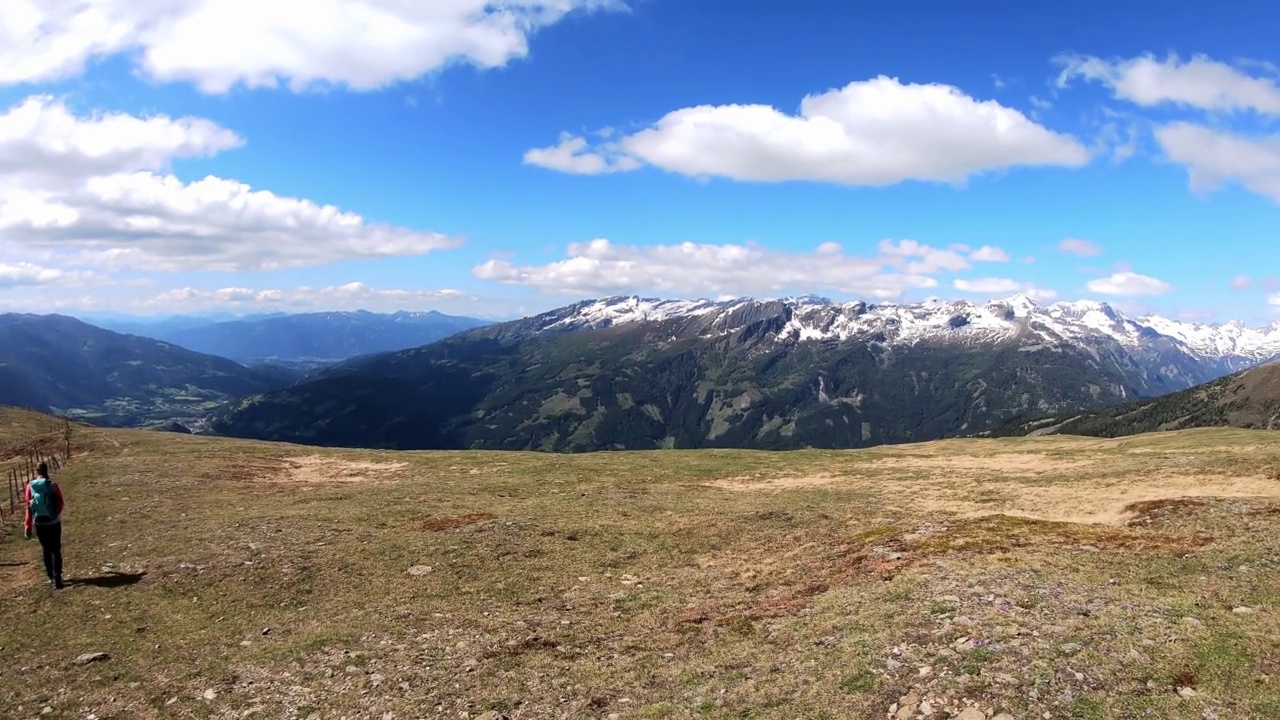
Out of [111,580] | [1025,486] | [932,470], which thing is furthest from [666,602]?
[932,470]

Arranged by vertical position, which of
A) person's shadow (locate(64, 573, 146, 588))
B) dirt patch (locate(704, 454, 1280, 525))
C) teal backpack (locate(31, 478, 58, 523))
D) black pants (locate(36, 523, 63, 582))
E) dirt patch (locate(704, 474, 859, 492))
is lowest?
dirt patch (locate(704, 474, 859, 492))

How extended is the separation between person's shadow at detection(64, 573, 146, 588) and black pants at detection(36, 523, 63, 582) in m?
0.67

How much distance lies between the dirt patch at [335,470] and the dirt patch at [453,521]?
790 inches

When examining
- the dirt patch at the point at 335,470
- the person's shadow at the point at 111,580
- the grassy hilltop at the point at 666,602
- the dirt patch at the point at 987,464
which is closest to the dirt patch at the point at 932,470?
the dirt patch at the point at 987,464

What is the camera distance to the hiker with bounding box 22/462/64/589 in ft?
86.9

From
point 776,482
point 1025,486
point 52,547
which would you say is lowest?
point 776,482

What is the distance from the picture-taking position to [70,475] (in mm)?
49562

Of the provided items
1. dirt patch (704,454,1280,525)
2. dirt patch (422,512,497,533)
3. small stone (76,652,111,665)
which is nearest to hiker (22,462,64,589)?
small stone (76,652,111,665)

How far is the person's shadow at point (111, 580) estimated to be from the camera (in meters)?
26.8

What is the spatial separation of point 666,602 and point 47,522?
82.2 feet

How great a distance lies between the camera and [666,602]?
24.4m

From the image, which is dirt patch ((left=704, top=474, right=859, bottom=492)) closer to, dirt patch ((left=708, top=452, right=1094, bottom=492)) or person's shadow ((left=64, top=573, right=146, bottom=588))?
dirt patch ((left=708, top=452, right=1094, bottom=492))

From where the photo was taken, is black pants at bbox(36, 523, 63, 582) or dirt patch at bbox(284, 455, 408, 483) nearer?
black pants at bbox(36, 523, 63, 582)

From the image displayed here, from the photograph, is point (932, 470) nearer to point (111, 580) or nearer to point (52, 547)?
point (111, 580)
